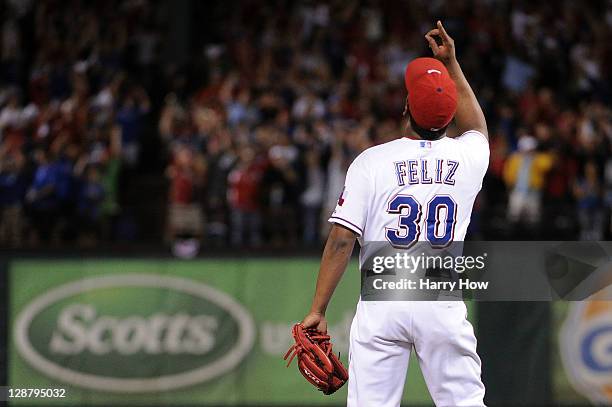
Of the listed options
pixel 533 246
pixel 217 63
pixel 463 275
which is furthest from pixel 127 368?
pixel 217 63

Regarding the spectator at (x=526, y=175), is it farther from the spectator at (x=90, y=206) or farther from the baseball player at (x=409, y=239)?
the baseball player at (x=409, y=239)

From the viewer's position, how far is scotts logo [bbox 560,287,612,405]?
26.7 ft

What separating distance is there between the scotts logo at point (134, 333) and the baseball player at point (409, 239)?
3869 mm


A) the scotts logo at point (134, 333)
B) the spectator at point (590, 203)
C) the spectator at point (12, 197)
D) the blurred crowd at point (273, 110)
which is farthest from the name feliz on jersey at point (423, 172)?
the spectator at point (12, 197)

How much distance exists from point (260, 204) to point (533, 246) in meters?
4.94

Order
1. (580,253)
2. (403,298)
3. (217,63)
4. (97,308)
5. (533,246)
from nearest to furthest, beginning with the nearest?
(403,298)
(580,253)
(533,246)
(97,308)
(217,63)

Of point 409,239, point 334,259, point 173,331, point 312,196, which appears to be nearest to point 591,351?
point 173,331

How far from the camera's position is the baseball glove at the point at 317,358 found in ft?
15.6

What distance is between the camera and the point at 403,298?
4582 mm

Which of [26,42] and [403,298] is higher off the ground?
[26,42]

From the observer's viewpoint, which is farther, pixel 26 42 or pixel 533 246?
pixel 26 42

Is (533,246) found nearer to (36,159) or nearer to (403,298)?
(403,298)

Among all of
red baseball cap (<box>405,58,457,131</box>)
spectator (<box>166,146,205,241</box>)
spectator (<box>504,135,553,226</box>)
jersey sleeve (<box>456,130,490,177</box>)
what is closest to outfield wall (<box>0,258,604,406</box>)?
spectator (<box>166,146,205,241</box>)

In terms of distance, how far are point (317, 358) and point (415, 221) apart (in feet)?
2.51
